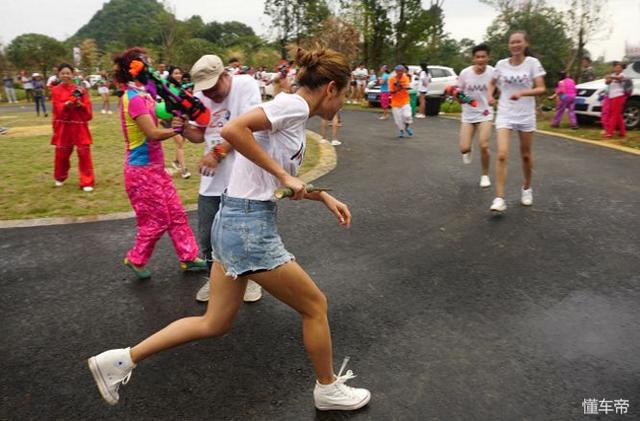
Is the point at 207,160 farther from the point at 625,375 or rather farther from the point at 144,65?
the point at 625,375

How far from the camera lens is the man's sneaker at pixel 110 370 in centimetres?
251

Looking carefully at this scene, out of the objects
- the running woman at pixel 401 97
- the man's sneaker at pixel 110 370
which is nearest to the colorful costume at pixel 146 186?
the man's sneaker at pixel 110 370

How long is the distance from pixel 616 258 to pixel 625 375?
6.95 feet

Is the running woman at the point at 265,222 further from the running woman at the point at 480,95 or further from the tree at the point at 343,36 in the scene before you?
the tree at the point at 343,36

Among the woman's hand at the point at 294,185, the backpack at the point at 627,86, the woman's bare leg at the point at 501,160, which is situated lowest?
the woman's bare leg at the point at 501,160

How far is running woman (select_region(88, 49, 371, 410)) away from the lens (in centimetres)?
219

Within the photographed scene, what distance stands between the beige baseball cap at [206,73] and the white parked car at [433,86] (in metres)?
16.0

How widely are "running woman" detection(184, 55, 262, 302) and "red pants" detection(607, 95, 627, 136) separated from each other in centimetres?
1112

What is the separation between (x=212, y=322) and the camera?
2506 millimetres

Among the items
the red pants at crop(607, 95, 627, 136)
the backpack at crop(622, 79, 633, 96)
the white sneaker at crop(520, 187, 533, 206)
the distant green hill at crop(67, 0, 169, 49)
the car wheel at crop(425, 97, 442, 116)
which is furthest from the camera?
the distant green hill at crop(67, 0, 169, 49)

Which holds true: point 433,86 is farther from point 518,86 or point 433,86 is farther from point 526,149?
point 526,149

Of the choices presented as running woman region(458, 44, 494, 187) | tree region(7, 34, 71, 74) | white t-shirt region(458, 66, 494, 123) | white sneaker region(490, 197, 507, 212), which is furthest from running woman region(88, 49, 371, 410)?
tree region(7, 34, 71, 74)

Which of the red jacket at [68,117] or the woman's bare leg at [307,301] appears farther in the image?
the red jacket at [68,117]

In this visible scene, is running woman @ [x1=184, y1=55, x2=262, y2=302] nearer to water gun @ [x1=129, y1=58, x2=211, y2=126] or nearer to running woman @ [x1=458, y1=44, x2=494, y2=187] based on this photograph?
A: water gun @ [x1=129, y1=58, x2=211, y2=126]
